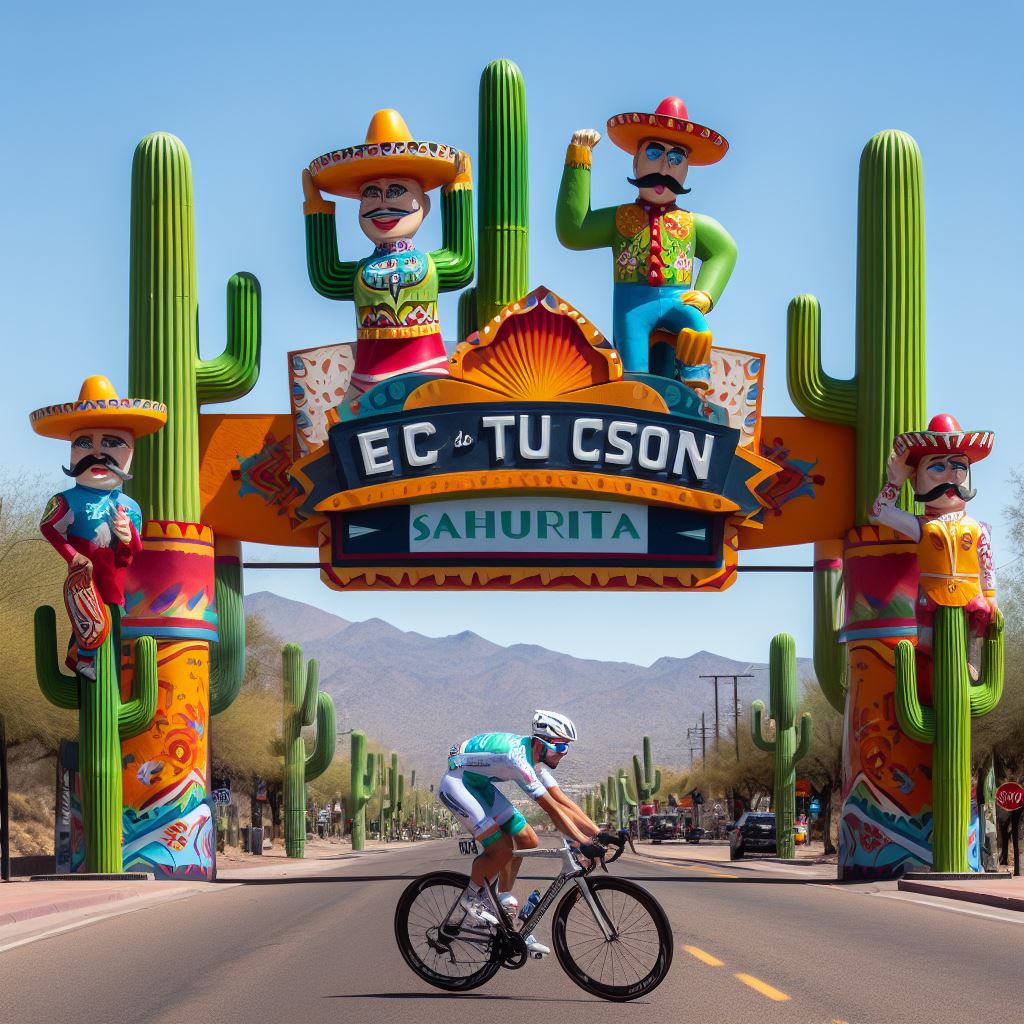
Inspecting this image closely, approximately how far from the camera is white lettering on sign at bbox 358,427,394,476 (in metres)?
30.4

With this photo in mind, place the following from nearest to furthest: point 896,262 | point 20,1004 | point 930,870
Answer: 1. point 20,1004
2. point 930,870
3. point 896,262

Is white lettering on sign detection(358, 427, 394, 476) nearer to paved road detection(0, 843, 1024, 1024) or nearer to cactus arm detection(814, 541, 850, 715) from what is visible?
cactus arm detection(814, 541, 850, 715)

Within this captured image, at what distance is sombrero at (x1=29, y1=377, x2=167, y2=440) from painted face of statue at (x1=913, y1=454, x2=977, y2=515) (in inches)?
458

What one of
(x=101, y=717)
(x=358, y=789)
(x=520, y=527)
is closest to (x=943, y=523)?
(x=520, y=527)

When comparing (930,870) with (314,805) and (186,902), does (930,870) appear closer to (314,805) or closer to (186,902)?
(186,902)

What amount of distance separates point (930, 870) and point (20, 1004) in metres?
19.7

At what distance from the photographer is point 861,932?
60.7ft

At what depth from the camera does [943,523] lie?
28875 mm

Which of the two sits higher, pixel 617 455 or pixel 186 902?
pixel 617 455

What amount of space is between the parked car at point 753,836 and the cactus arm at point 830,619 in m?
25.0

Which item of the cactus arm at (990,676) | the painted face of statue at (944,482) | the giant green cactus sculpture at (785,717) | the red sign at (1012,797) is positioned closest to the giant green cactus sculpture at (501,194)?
the painted face of statue at (944,482)

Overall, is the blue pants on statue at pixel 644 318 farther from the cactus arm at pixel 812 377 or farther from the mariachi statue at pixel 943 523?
the mariachi statue at pixel 943 523

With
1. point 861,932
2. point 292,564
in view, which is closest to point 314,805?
point 292,564

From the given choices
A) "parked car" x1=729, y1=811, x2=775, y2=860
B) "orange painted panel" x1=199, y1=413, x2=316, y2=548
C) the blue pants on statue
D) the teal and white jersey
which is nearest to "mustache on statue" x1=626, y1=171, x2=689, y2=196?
the blue pants on statue
